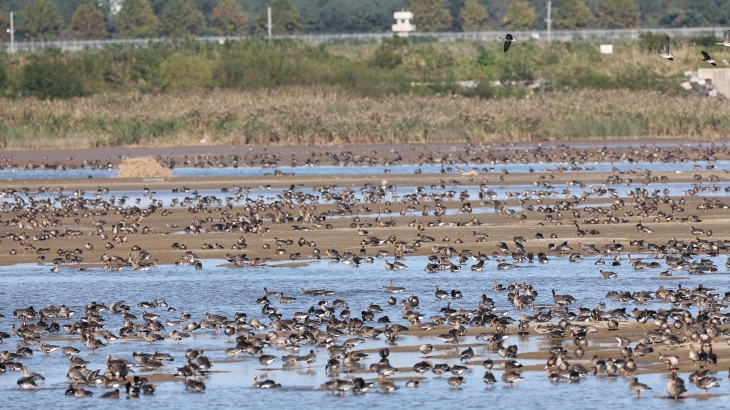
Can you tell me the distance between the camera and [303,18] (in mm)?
148375

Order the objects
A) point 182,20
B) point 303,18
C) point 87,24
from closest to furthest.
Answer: point 87,24 < point 182,20 < point 303,18

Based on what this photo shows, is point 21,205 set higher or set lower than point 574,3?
lower

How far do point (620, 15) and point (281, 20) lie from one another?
36830 mm

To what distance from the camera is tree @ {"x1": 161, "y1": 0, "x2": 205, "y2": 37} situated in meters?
136

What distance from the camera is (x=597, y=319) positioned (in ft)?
55.9

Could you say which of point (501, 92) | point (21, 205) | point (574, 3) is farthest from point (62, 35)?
point (21, 205)

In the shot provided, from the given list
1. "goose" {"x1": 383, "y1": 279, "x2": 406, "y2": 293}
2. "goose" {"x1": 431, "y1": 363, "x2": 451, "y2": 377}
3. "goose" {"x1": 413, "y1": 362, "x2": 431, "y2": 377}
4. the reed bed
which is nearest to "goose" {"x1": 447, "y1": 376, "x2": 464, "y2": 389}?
"goose" {"x1": 431, "y1": 363, "x2": 451, "y2": 377}

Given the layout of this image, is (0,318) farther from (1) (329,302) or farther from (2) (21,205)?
(2) (21,205)

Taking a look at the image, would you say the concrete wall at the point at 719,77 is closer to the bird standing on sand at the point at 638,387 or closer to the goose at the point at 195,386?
the bird standing on sand at the point at 638,387

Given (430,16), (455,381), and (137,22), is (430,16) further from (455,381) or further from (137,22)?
(455,381)

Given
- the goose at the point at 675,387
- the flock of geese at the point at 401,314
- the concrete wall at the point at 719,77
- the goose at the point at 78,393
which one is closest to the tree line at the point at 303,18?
the concrete wall at the point at 719,77

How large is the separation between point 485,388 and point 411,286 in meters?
7.00

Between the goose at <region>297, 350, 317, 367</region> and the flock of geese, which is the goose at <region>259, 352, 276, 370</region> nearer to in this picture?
the flock of geese

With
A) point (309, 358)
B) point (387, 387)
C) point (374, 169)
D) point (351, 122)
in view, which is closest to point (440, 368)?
point (387, 387)
